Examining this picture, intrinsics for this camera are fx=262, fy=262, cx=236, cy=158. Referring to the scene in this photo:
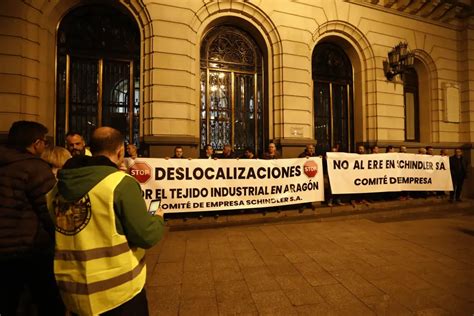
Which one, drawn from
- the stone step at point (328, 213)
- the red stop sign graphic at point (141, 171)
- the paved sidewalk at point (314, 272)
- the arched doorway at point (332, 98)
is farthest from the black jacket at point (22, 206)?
the arched doorway at point (332, 98)

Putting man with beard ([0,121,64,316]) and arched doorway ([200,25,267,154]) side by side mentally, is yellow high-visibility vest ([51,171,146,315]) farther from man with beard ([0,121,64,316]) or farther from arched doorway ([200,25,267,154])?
arched doorway ([200,25,267,154])

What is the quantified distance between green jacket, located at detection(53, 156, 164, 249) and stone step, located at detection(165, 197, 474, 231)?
4.73m

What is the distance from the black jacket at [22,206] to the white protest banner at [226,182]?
3.55 metres

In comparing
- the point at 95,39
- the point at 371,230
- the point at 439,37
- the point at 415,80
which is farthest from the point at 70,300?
the point at 439,37

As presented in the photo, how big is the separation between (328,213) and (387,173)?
2509 mm

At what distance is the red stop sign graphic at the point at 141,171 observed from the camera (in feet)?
18.8

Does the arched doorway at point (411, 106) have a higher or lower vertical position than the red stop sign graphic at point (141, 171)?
higher

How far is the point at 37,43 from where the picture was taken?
23.7 ft

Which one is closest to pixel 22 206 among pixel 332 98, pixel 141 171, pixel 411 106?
pixel 141 171

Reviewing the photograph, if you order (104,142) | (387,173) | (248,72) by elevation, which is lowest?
(387,173)

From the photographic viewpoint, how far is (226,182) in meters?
6.36

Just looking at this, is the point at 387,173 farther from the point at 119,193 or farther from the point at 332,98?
the point at 119,193

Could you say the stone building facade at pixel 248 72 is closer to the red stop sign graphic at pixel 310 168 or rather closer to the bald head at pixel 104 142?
the red stop sign graphic at pixel 310 168

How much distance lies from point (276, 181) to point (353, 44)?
748 centimetres
